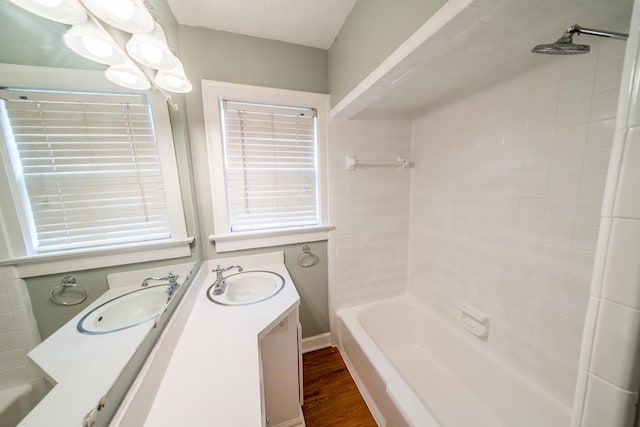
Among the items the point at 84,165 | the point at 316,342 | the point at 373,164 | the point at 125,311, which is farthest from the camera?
the point at 316,342

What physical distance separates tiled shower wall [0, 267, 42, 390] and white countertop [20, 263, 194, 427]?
0.07ft

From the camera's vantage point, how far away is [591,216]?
34.9 inches

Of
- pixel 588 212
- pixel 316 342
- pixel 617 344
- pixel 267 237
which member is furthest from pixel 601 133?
pixel 316 342

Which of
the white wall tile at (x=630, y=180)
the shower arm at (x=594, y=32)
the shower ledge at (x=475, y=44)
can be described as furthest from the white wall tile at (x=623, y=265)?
the shower ledge at (x=475, y=44)

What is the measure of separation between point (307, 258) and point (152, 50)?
1485 millimetres

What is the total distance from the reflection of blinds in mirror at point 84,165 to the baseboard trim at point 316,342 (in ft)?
4.88

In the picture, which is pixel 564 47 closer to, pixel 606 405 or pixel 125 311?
pixel 606 405

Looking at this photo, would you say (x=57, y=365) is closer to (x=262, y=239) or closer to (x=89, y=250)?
(x=89, y=250)

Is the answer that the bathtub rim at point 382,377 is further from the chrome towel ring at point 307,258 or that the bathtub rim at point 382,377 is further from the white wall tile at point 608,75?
the white wall tile at point 608,75

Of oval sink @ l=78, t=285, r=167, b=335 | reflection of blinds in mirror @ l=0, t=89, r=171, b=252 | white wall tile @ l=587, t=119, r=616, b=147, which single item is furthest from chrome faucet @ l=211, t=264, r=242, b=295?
white wall tile @ l=587, t=119, r=616, b=147

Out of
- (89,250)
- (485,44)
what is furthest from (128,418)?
(485,44)

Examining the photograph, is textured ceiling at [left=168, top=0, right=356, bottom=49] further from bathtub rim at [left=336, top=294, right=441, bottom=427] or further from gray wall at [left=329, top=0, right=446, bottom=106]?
bathtub rim at [left=336, top=294, right=441, bottom=427]

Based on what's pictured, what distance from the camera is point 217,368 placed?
0.76 meters

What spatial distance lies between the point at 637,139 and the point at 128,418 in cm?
127
